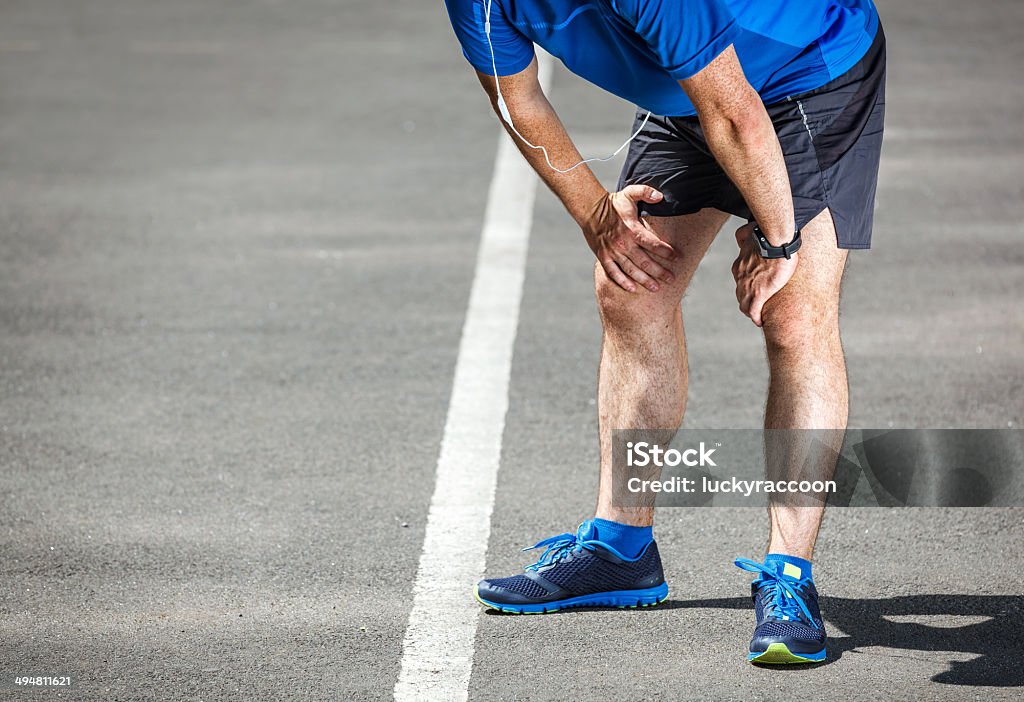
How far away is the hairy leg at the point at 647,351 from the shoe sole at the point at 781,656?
574 mm

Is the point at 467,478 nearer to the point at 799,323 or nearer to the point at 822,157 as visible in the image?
the point at 799,323

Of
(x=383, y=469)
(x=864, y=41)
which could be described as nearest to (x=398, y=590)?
(x=383, y=469)

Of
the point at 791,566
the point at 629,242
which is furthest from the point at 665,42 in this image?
the point at 791,566

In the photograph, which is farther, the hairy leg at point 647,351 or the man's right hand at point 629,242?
the hairy leg at point 647,351

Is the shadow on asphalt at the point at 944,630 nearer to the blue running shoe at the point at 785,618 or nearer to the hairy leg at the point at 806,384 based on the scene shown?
the blue running shoe at the point at 785,618

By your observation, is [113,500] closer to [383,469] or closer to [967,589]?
[383,469]

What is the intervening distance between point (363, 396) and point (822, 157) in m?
2.27

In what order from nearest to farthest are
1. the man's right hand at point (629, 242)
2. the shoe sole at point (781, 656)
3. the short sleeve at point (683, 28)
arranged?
the short sleeve at point (683, 28) → the shoe sole at point (781, 656) → the man's right hand at point (629, 242)

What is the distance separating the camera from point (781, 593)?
3.61m

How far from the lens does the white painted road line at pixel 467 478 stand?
11.7 feet

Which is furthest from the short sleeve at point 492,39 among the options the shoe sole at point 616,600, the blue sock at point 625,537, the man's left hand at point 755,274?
the shoe sole at point 616,600

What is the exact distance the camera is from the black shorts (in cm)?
359

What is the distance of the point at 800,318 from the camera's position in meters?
3.63

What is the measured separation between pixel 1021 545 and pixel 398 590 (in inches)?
70.6
